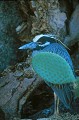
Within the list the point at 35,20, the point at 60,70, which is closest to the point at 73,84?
the point at 60,70

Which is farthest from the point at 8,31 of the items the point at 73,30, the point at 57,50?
the point at 57,50

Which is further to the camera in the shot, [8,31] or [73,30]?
[8,31]

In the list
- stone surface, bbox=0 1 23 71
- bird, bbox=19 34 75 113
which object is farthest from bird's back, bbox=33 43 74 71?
stone surface, bbox=0 1 23 71

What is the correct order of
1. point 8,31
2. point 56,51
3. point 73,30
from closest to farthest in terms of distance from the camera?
point 56,51 < point 73,30 < point 8,31

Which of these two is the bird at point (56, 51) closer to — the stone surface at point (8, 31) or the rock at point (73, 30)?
the rock at point (73, 30)

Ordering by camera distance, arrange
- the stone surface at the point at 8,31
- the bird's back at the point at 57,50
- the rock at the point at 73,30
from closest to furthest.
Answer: the bird's back at the point at 57,50 → the rock at the point at 73,30 → the stone surface at the point at 8,31

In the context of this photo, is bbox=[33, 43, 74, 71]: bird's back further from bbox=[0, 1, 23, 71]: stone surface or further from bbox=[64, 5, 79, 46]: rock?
bbox=[0, 1, 23, 71]: stone surface

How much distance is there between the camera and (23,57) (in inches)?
91.0

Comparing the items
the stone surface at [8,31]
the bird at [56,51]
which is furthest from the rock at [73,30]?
the bird at [56,51]

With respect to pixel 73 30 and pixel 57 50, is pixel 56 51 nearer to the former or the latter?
pixel 57 50

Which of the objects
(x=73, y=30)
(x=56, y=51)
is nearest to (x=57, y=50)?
(x=56, y=51)

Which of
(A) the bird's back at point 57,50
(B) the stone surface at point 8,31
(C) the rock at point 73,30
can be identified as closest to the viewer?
(A) the bird's back at point 57,50

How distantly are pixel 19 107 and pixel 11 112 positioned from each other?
55mm

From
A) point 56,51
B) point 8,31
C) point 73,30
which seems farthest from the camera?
point 8,31
